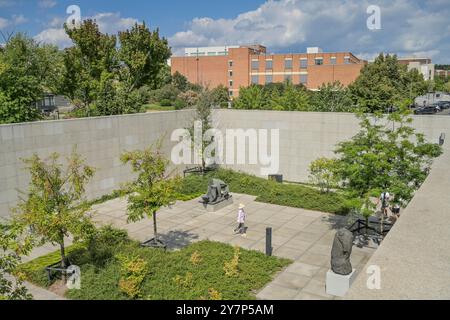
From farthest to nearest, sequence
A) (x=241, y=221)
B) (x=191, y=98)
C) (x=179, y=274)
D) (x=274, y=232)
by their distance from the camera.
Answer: (x=191, y=98), (x=274, y=232), (x=241, y=221), (x=179, y=274)

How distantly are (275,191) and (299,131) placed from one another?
18.8 feet

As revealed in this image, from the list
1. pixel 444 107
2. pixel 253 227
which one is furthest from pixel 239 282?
pixel 444 107

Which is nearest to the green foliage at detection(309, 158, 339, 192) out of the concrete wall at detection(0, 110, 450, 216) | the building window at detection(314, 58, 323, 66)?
the concrete wall at detection(0, 110, 450, 216)

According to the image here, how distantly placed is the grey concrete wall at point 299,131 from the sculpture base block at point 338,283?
561 inches

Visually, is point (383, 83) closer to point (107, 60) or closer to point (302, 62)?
point (107, 60)

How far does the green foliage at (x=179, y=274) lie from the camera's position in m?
11.7

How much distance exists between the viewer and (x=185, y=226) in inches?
738

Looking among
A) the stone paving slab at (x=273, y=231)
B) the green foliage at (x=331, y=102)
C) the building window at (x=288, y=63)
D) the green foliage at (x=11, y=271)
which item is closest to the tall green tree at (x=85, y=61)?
the stone paving slab at (x=273, y=231)

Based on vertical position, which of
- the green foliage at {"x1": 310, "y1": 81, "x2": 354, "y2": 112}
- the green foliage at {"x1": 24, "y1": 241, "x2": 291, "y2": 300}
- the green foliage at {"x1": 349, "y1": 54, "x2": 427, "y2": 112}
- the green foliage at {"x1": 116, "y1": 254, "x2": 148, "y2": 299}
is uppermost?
the green foliage at {"x1": 349, "y1": 54, "x2": 427, "y2": 112}

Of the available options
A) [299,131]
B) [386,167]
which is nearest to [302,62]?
[299,131]

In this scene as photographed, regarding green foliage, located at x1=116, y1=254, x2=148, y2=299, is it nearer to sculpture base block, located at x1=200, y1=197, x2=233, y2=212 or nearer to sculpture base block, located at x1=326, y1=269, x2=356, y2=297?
sculpture base block, located at x1=326, y1=269, x2=356, y2=297

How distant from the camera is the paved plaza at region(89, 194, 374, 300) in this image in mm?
13087

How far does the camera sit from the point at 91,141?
22.0 metres

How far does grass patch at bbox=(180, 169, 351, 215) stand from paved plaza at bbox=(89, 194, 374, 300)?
497mm
